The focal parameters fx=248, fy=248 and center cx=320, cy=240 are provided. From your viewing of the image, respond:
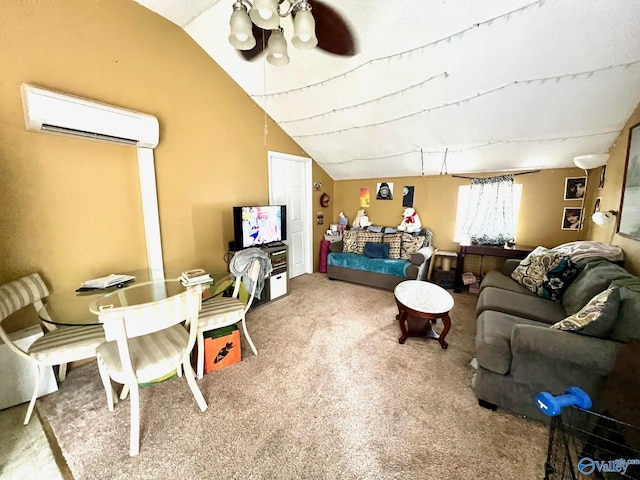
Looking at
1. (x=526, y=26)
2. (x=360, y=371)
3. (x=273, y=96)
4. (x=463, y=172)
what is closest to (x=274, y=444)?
(x=360, y=371)

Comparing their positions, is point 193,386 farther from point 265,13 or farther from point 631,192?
point 631,192

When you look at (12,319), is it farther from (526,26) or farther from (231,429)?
(526,26)

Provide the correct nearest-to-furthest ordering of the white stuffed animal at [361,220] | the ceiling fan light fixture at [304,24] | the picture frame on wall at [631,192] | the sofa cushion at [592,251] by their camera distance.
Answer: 1. the ceiling fan light fixture at [304,24]
2. the picture frame on wall at [631,192]
3. the sofa cushion at [592,251]
4. the white stuffed animal at [361,220]

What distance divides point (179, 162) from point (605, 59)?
3.66 m

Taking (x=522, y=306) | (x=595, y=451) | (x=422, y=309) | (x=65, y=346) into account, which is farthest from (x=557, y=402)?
(x=65, y=346)

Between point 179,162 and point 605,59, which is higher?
point 605,59

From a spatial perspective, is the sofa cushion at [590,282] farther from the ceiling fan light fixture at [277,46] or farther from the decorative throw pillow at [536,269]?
the ceiling fan light fixture at [277,46]

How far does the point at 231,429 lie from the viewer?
148 centimetres

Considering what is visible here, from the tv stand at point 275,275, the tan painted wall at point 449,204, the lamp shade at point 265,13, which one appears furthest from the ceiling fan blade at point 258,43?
the tan painted wall at point 449,204

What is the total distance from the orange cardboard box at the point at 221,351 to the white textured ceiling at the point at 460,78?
262 centimetres

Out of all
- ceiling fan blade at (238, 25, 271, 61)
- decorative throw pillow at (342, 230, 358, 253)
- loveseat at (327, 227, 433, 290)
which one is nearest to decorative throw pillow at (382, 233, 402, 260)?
loveseat at (327, 227, 433, 290)

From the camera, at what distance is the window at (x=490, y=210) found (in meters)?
3.51

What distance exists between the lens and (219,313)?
1.92 m

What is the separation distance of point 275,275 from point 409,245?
2.09 meters
